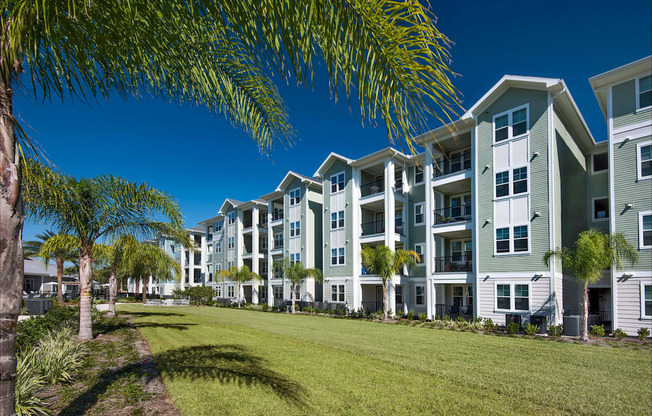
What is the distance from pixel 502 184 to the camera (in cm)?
2286

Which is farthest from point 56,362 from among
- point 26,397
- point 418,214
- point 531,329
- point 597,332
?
point 418,214

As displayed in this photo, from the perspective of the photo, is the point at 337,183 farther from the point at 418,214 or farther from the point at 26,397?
the point at 26,397

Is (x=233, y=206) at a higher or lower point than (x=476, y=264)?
higher

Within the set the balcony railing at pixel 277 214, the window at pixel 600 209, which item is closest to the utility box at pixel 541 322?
the window at pixel 600 209

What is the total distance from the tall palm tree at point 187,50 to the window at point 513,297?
71.5 feet

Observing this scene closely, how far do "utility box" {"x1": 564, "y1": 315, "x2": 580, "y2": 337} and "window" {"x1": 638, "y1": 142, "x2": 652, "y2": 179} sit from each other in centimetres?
783

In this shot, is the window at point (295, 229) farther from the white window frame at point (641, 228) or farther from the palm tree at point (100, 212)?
the white window frame at point (641, 228)

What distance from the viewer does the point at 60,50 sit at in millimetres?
3338

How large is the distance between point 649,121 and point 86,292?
26134 mm

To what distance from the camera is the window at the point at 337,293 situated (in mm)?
32750

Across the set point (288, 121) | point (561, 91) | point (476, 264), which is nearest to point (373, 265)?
point (476, 264)

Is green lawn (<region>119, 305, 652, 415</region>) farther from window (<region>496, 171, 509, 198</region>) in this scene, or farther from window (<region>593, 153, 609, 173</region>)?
window (<region>593, 153, 609, 173</region>)

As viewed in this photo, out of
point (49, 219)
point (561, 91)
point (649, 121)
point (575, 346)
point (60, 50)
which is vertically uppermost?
point (561, 91)

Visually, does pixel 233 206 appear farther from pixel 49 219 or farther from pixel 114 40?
pixel 114 40
